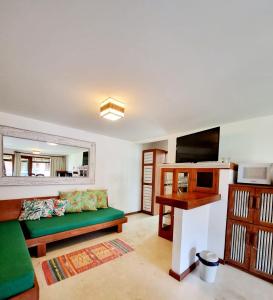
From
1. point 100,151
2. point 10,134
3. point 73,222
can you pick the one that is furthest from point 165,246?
point 10,134

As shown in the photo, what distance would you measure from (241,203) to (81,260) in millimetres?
2477

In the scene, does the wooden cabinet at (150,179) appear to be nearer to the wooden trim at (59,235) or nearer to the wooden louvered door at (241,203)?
the wooden trim at (59,235)

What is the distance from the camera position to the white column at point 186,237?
191cm

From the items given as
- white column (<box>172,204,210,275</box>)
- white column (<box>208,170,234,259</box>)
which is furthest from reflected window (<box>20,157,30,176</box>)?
white column (<box>208,170,234,259</box>)

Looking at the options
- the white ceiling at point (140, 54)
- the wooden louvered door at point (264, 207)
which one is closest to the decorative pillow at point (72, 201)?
the white ceiling at point (140, 54)

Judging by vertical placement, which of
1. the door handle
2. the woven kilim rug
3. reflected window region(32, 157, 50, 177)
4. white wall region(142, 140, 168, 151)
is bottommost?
the woven kilim rug

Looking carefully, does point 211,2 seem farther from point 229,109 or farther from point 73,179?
point 73,179

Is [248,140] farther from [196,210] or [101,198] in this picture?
[101,198]

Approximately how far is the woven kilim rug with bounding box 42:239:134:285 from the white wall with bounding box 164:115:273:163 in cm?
252

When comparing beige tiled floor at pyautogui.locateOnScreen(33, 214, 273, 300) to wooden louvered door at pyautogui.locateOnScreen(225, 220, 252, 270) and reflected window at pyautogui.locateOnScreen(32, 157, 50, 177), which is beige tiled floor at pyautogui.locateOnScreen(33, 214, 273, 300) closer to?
wooden louvered door at pyautogui.locateOnScreen(225, 220, 252, 270)

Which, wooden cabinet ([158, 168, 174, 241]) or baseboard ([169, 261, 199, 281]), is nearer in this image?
baseboard ([169, 261, 199, 281])

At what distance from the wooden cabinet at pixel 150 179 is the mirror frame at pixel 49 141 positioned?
5.90 ft

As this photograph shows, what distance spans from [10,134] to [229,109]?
12.2 ft

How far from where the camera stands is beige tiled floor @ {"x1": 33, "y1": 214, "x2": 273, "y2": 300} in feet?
5.46
